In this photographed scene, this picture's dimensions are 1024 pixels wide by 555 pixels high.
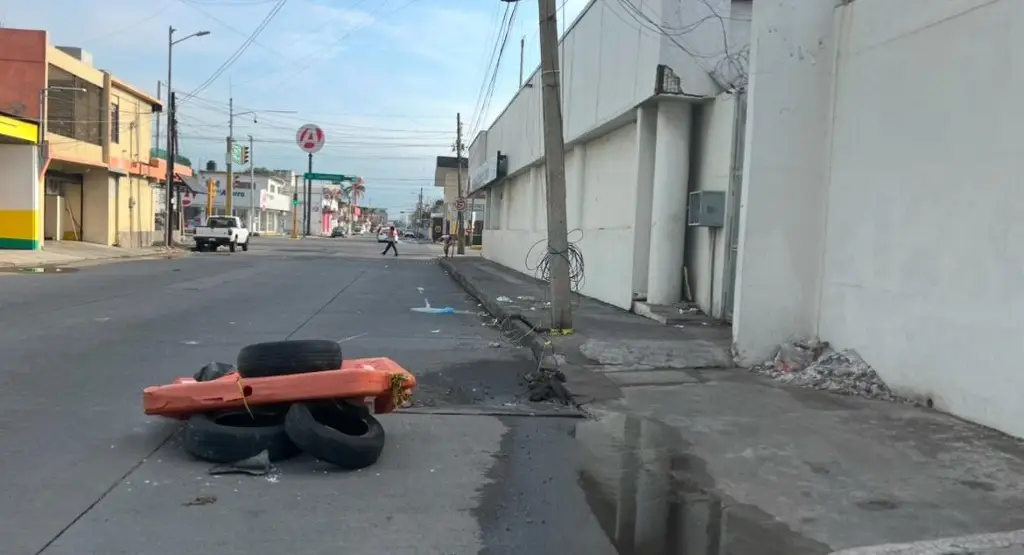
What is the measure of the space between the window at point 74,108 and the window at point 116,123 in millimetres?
794

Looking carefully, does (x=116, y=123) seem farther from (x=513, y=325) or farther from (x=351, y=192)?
(x=351, y=192)

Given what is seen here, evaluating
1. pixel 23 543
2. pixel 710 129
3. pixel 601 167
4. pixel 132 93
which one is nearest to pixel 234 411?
pixel 23 543

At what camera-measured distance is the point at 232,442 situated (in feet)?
17.2

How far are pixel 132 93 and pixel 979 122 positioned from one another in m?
40.2

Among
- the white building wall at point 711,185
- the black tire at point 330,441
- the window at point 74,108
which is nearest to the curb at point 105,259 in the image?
the window at point 74,108

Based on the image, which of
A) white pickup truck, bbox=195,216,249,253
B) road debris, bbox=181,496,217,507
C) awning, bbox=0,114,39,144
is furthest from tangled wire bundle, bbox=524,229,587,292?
white pickup truck, bbox=195,216,249,253

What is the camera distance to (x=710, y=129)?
42.1 feet

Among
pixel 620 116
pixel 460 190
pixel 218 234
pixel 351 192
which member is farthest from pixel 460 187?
pixel 351 192

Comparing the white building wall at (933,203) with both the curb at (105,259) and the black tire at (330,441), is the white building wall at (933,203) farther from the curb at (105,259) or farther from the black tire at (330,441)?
the curb at (105,259)

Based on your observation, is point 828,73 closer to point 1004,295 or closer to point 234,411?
point 1004,295

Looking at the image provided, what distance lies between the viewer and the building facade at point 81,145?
30016 mm

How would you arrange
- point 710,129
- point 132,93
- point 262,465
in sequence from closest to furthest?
1. point 262,465
2. point 710,129
3. point 132,93

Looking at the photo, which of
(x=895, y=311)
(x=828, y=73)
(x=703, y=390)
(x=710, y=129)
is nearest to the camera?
(x=895, y=311)

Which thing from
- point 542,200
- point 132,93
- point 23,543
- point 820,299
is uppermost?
point 132,93
